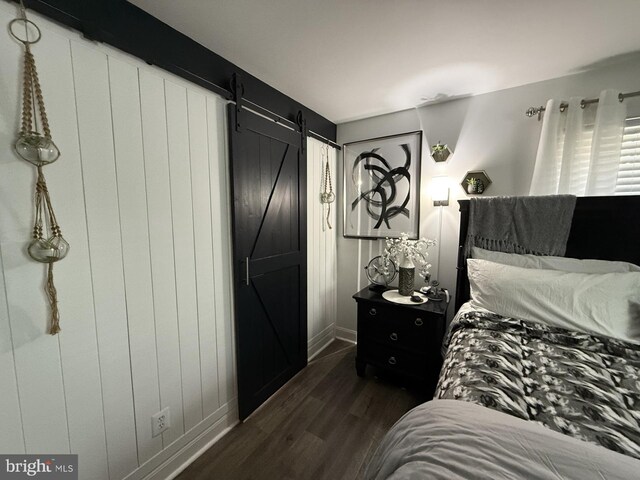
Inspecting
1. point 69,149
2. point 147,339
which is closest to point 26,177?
point 69,149

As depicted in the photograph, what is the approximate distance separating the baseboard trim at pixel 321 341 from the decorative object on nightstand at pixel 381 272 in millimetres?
798

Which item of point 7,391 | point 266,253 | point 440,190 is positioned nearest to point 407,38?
point 440,190

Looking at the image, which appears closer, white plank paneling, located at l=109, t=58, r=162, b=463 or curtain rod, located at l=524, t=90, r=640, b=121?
white plank paneling, located at l=109, t=58, r=162, b=463

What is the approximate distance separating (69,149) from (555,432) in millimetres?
1962

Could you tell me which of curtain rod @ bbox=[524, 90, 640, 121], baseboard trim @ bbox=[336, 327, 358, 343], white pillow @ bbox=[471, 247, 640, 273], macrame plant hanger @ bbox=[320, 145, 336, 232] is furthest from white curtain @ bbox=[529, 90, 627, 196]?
baseboard trim @ bbox=[336, 327, 358, 343]

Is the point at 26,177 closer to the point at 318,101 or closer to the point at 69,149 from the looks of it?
the point at 69,149

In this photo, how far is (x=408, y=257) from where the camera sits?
2125 mm

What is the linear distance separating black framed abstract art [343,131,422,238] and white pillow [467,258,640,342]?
90 cm

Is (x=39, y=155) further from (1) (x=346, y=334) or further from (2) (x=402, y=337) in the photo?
(1) (x=346, y=334)

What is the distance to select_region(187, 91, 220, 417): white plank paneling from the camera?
1.43 meters

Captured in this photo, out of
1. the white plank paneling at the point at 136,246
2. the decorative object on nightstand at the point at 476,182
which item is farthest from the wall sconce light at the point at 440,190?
the white plank paneling at the point at 136,246

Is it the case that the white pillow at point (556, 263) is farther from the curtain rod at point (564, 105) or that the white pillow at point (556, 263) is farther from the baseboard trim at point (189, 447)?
the baseboard trim at point (189, 447)

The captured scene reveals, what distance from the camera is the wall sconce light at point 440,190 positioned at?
212cm

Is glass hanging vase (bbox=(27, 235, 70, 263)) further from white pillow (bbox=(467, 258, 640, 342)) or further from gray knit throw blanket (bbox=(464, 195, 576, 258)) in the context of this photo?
gray knit throw blanket (bbox=(464, 195, 576, 258))
